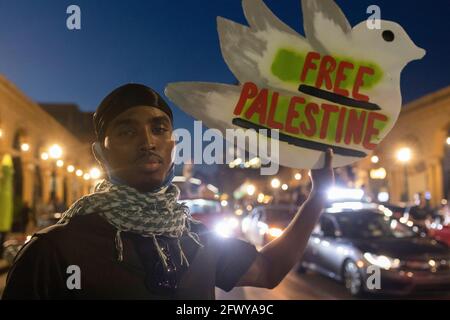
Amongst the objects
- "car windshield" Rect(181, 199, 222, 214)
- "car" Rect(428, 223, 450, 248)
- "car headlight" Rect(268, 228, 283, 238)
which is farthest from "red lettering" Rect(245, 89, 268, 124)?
"car windshield" Rect(181, 199, 222, 214)

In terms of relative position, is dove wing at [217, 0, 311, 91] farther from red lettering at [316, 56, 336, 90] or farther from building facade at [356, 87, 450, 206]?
A: building facade at [356, 87, 450, 206]

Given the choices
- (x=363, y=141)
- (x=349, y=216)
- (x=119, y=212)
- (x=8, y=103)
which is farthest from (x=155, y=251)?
(x=8, y=103)

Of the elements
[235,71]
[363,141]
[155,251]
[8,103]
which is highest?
[8,103]

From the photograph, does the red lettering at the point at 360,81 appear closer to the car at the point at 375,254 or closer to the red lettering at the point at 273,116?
the red lettering at the point at 273,116

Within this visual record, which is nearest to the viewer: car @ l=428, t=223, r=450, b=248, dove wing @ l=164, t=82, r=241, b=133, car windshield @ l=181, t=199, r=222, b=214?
dove wing @ l=164, t=82, r=241, b=133

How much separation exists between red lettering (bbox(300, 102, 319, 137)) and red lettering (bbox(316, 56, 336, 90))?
103 mm

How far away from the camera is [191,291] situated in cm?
198

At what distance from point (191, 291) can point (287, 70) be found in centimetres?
101

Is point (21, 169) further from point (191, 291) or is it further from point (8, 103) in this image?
point (191, 291)

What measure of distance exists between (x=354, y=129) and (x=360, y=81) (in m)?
0.21

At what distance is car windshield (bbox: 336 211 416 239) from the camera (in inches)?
436

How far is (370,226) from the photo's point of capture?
37.3ft

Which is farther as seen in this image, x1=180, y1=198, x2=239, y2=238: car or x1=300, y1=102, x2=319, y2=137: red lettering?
x1=180, y1=198, x2=239, y2=238: car
